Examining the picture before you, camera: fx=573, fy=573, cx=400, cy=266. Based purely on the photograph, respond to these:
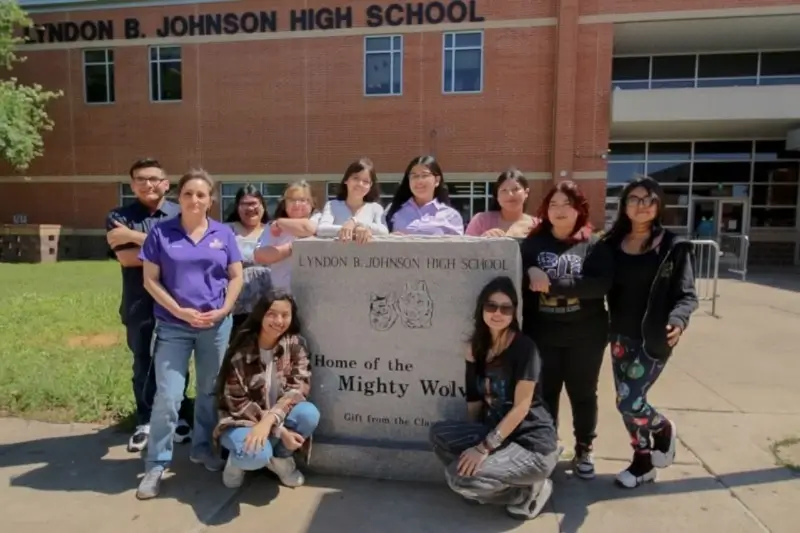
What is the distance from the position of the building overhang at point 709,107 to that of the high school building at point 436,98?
5cm

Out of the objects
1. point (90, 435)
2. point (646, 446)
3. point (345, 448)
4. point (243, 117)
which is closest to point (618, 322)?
point (646, 446)

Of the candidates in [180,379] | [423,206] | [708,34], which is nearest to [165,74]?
[708,34]

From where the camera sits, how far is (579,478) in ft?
11.2

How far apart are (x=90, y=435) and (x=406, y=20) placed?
16464 mm

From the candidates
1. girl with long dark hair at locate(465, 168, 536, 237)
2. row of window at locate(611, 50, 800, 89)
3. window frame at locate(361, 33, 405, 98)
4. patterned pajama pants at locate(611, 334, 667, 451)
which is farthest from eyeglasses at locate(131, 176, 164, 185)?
row of window at locate(611, 50, 800, 89)

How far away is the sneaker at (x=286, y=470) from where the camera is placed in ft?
10.7

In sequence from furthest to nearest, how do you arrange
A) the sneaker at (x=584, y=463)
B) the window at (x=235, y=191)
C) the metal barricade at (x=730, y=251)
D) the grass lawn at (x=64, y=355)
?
the window at (x=235, y=191), the metal barricade at (x=730, y=251), the grass lawn at (x=64, y=355), the sneaker at (x=584, y=463)

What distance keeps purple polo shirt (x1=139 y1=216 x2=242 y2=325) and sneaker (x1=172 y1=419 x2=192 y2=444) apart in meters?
1.11

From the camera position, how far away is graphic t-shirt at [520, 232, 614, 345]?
3.10m

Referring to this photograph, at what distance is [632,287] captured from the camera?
10.4ft

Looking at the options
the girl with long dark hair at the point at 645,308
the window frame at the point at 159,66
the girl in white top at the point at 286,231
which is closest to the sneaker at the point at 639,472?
the girl with long dark hair at the point at 645,308

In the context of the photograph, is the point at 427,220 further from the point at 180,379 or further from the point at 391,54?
the point at 391,54

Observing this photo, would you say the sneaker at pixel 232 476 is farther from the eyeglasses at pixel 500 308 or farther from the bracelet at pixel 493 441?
the eyeglasses at pixel 500 308

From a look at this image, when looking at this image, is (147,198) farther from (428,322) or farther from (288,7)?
(288,7)
